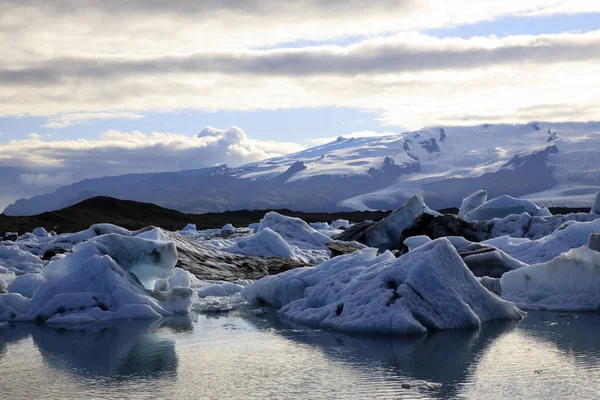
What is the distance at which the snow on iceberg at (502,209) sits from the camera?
3120cm

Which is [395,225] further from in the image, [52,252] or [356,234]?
[52,252]

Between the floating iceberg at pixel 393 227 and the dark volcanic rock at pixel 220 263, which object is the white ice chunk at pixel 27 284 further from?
the floating iceberg at pixel 393 227

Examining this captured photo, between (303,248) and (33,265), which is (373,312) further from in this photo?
→ (303,248)

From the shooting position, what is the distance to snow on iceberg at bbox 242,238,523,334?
36.0ft

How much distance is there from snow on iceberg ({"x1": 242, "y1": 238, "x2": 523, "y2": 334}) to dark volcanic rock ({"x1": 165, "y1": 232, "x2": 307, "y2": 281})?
274 inches

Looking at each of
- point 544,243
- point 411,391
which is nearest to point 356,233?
point 544,243

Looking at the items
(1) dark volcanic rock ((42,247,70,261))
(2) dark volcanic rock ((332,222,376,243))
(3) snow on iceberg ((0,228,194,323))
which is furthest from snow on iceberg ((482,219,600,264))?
(1) dark volcanic rock ((42,247,70,261))

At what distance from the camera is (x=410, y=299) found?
10961mm

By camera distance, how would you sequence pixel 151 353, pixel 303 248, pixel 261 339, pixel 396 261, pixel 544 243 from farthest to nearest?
1. pixel 303 248
2. pixel 544 243
3. pixel 396 261
4. pixel 261 339
5. pixel 151 353

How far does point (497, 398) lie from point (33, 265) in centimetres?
1454

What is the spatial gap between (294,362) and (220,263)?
488 inches

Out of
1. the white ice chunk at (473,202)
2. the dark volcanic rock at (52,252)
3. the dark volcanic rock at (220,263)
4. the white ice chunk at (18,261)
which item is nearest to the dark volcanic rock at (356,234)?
the white ice chunk at (473,202)

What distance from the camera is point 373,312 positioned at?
11.2m

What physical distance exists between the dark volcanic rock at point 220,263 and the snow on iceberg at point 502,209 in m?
11.7
